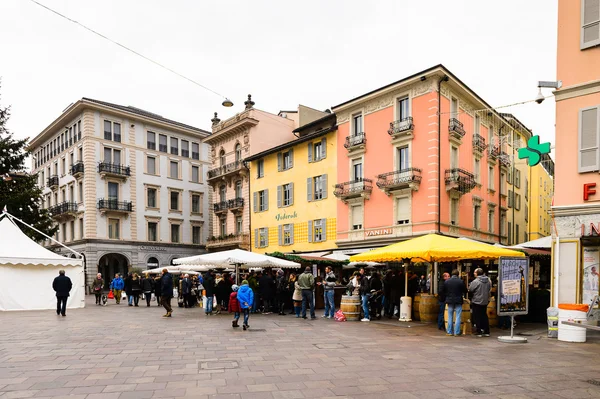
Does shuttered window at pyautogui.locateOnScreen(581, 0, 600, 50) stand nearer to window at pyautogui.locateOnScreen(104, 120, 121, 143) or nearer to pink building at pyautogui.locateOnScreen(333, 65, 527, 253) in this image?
pink building at pyautogui.locateOnScreen(333, 65, 527, 253)

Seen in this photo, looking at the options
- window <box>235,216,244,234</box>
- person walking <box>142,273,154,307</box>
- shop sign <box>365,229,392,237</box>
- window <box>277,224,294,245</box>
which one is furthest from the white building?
shop sign <box>365,229,392,237</box>

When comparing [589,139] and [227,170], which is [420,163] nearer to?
[589,139]

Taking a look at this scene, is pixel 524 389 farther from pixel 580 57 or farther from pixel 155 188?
pixel 155 188

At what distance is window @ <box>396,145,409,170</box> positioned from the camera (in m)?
27.3

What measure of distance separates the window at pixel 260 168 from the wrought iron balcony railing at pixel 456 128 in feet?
52.5

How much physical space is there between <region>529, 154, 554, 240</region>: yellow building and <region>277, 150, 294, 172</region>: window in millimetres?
20549

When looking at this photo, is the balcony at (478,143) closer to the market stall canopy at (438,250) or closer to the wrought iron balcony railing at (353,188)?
the wrought iron balcony railing at (353,188)

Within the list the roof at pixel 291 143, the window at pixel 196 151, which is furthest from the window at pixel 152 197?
the roof at pixel 291 143

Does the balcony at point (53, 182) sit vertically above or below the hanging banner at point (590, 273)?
above

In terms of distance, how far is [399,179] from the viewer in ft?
88.1

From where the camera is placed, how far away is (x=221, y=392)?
622cm

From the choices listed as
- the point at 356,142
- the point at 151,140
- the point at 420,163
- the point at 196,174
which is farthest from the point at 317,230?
the point at 151,140

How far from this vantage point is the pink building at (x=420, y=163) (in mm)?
25875

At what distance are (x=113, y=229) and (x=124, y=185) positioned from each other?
439 cm
